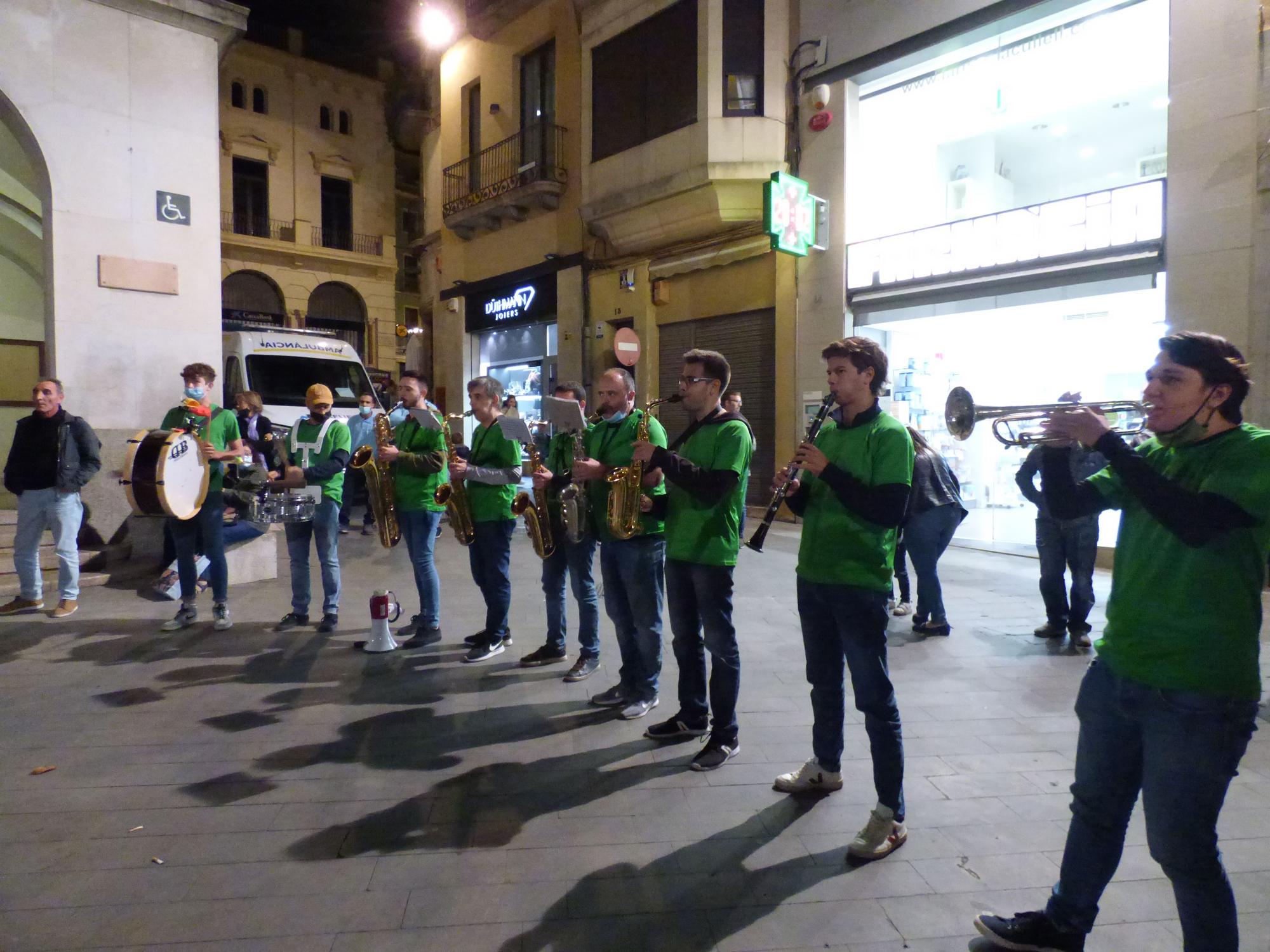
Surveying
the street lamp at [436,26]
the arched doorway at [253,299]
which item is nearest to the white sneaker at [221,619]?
the street lamp at [436,26]

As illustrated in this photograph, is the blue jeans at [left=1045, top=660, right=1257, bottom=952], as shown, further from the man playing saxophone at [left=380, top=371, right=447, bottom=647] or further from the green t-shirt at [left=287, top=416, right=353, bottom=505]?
the green t-shirt at [left=287, top=416, right=353, bottom=505]

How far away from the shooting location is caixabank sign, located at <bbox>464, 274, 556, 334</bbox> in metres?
17.6

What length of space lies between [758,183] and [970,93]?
10.9ft

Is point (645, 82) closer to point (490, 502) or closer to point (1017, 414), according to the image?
point (490, 502)

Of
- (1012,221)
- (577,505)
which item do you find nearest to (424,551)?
(577,505)

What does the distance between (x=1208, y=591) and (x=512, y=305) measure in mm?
17362

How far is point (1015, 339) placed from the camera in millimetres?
10922

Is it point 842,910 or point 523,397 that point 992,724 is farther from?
point 523,397

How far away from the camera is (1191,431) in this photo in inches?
88.1

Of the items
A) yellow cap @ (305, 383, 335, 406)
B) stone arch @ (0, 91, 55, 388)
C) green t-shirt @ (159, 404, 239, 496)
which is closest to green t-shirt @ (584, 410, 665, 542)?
yellow cap @ (305, 383, 335, 406)

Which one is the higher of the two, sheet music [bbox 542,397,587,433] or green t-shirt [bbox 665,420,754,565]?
sheet music [bbox 542,397,587,433]

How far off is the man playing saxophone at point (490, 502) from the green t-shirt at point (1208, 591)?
13.1 feet

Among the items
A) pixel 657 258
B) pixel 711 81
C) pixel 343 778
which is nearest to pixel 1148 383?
pixel 343 778

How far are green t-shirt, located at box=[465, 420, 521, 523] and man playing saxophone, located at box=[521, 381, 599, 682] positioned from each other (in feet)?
1.02
